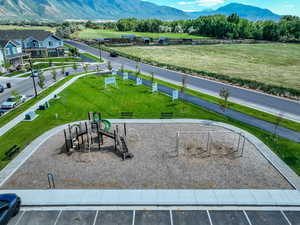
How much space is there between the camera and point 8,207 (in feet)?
43.2

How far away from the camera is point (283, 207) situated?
14.6 meters

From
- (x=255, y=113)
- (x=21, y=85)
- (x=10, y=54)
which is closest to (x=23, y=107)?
(x=21, y=85)

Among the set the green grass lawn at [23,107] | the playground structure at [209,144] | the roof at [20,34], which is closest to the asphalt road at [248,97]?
the playground structure at [209,144]

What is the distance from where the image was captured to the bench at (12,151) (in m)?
20.0

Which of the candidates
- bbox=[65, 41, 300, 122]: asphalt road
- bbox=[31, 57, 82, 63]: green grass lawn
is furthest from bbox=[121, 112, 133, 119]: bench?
bbox=[31, 57, 82, 63]: green grass lawn

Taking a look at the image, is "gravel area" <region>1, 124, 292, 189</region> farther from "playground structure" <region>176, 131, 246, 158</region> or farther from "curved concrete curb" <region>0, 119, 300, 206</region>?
"curved concrete curb" <region>0, 119, 300, 206</region>

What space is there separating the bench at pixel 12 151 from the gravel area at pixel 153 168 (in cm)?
213

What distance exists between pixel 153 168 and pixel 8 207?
10.5 meters

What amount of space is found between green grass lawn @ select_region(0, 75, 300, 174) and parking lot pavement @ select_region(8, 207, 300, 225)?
6733 millimetres

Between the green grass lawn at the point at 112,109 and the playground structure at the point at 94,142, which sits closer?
the playground structure at the point at 94,142

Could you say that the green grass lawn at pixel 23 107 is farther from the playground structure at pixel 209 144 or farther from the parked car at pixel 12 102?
the playground structure at pixel 209 144

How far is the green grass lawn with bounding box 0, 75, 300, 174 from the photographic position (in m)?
22.4

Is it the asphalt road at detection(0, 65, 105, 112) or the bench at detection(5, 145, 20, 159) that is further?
the asphalt road at detection(0, 65, 105, 112)

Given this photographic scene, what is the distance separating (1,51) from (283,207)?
65.5 meters
